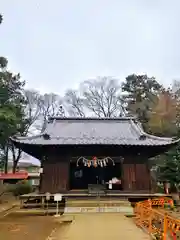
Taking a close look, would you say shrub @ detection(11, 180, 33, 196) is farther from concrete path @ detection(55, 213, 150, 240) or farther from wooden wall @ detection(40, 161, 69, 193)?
concrete path @ detection(55, 213, 150, 240)

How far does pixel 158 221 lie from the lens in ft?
34.3

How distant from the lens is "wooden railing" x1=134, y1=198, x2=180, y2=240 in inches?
241

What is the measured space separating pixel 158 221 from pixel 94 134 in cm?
880

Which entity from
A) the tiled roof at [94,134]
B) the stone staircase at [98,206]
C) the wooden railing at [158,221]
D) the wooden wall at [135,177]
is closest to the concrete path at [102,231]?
the wooden railing at [158,221]

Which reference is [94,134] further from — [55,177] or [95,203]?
[95,203]

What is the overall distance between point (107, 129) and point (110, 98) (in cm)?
2273

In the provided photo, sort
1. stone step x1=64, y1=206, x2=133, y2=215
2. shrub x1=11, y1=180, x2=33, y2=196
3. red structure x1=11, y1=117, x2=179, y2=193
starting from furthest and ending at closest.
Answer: shrub x1=11, y1=180, x2=33, y2=196
red structure x1=11, y1=117, x2=179, y2=193
stone step x1=64, y1=206, x2=133, y2=215

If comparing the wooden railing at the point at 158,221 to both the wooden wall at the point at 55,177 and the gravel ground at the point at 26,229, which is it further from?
the wooden wall at the point at 55,177

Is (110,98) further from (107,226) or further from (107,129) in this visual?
(107,226)

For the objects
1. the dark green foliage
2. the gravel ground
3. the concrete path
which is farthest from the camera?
the dark green foliage

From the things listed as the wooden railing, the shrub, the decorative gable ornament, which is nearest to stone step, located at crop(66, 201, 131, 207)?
the wooden railing

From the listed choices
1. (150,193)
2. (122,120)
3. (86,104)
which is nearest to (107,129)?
(122,120)

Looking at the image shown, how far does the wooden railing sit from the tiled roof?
3478 mm

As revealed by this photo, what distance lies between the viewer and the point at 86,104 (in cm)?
4188
